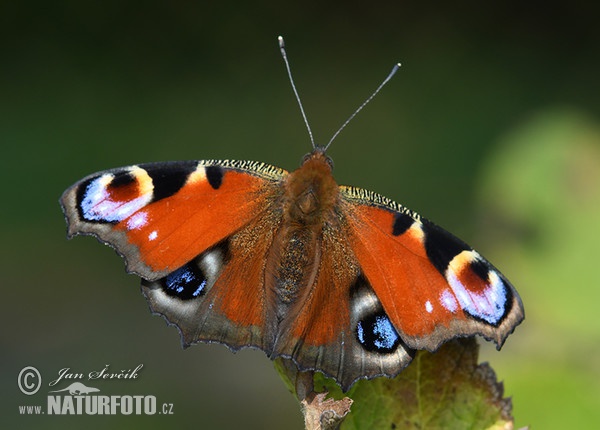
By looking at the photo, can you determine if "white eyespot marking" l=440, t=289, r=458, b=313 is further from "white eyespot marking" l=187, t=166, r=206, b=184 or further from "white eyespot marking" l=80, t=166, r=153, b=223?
"white eyespot marking" l=80, t=166, r=153, b=223

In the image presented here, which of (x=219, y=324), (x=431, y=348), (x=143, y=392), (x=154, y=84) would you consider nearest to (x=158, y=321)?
(x=143, y=392)

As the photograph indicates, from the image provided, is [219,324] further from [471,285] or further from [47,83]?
[47,83]

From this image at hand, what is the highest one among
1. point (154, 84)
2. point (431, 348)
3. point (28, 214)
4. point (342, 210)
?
point (154, 84)

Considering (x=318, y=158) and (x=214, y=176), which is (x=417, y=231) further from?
(x=214, y=176)

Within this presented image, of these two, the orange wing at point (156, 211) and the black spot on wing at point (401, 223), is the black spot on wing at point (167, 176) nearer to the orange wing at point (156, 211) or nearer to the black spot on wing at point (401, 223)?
the orange wing at point (156, 211)

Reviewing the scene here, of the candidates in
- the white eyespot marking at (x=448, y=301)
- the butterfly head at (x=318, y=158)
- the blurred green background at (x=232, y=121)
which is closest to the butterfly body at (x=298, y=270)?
the white eyespot marking at (x=448, y=301)

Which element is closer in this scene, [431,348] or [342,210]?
[431,348]

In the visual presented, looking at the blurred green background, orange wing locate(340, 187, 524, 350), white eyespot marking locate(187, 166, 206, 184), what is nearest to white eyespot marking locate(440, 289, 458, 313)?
orange wing locate(340, 187, 524, 350)

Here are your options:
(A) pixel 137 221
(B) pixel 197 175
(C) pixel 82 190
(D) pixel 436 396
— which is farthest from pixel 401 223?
(C) pixel 82 190
